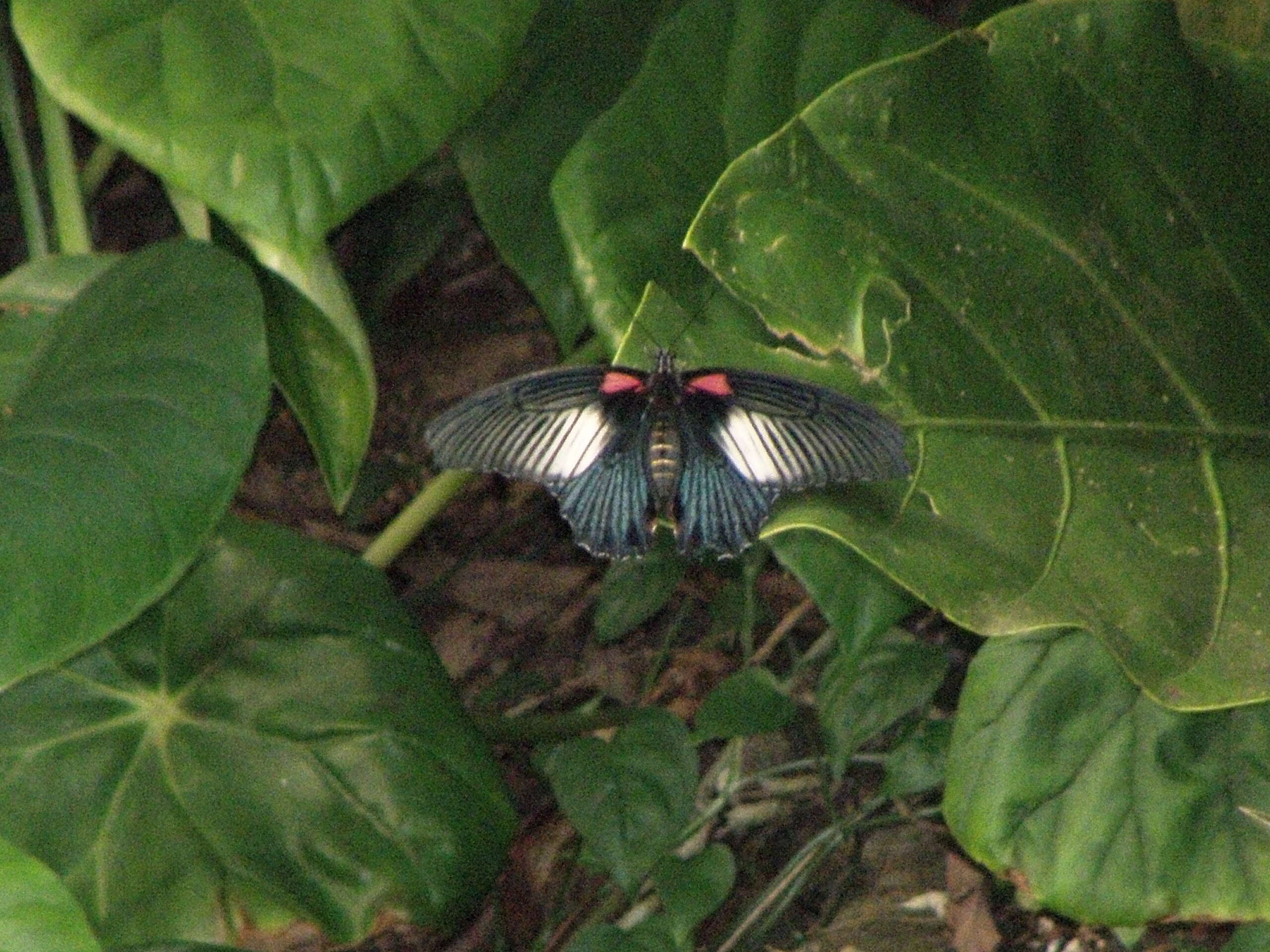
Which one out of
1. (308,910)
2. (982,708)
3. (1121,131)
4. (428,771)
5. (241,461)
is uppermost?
(1121,131)

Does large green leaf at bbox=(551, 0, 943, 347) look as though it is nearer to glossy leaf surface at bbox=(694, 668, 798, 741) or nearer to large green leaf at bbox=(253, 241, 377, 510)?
large green leaf at bbox=(253, 241, 377, 510)

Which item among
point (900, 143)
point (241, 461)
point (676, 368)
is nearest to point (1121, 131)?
point (900, 143)

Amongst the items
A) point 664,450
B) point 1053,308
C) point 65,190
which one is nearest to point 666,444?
point 664,450

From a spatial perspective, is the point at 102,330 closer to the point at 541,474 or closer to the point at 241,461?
the point at 241,461

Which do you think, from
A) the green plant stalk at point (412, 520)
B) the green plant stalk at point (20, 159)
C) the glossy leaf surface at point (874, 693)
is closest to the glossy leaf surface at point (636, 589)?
the green plant stalk at point (412, 520)

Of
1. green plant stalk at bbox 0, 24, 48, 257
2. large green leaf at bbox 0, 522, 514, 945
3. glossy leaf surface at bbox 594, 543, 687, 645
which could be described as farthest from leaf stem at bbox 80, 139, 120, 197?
glossy leaf surface at bbox 594, 543, 687, 645

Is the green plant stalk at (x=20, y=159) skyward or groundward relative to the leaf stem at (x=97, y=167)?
skyward

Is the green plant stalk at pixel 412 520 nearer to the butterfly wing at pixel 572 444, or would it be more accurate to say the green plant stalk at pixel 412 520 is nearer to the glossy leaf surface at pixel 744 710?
the glossy leaf surface at pixel 744 710
